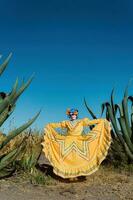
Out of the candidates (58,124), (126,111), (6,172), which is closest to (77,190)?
(6,172)

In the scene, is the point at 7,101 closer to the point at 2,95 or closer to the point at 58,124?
the point at 2,95

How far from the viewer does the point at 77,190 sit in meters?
7.65

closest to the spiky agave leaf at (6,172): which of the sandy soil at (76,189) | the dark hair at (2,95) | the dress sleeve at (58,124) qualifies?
the sandy soil at (76,189)

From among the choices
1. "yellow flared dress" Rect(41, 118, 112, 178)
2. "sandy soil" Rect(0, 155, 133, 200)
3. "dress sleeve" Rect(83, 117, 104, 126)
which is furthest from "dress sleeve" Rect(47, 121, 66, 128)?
"sandy soil" Rect(0, 155, 133, 200)

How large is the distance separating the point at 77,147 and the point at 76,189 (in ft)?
3.49

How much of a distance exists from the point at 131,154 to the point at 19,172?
2.34 m

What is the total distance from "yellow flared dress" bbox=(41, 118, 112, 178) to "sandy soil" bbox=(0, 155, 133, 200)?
24 cm

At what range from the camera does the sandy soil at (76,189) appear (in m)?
7.18

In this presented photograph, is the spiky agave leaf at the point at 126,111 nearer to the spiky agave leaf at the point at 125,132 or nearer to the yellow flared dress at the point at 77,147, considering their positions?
the spiky agave leaf at the point at 125,132

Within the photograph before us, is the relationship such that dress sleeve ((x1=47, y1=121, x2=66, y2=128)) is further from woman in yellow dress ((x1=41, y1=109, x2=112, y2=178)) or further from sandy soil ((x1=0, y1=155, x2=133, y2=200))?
sandy soil ((x1=0, y1=155, x2=133, y2=200))

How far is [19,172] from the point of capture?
8.56m

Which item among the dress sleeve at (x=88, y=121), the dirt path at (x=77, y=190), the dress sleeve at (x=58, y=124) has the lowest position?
the dirt path at (x=77, y=190)

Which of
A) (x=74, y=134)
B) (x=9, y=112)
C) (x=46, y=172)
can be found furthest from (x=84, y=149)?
(x=9, y=112)

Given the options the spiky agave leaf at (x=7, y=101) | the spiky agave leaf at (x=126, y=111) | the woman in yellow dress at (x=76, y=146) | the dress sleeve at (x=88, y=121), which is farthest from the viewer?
the spiky agave leaf at (x=126, y=111)
